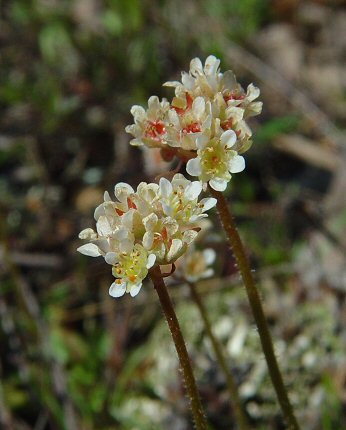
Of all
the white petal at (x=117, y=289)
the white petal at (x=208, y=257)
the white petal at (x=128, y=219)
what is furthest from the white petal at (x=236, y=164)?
the white petal at (x=208, y=257)

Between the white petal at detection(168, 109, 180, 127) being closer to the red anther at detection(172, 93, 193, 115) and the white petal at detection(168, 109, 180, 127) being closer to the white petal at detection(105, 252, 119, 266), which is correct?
the red anther at detection(172, 93, 193, 115)

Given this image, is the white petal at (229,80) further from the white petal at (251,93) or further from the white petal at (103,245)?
the white petal at (103,245)

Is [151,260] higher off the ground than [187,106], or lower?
lower

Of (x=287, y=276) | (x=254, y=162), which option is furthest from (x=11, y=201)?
(x=287, y=276)

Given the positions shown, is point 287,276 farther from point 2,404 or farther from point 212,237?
point 2,404

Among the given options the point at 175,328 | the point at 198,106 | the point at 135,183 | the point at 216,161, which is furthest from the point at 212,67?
the point at 135,183

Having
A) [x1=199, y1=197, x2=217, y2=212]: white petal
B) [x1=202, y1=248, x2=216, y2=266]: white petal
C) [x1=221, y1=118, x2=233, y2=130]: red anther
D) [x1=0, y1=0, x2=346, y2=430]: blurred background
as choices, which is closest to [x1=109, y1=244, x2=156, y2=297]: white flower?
[x1=199, y1=197, x2=217, y2=212]: white petal

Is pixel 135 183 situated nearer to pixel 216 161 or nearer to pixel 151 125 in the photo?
pixel 151 125
